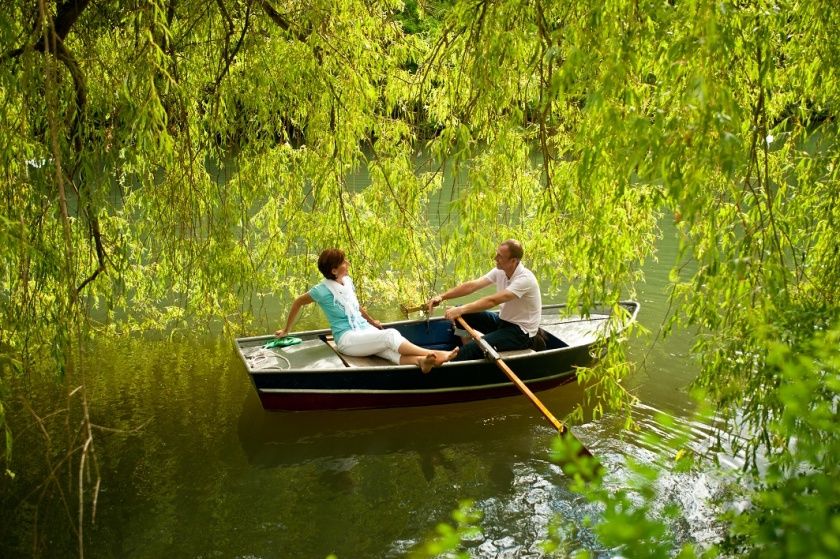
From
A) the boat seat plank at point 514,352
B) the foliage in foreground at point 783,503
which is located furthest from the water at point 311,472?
the foliage in foreground at point 783,503

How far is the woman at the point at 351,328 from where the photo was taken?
6.64m

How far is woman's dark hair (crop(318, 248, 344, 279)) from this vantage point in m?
6.42

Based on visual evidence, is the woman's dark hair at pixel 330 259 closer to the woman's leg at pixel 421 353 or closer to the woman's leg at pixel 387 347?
the woman's leg at pixel 387 347

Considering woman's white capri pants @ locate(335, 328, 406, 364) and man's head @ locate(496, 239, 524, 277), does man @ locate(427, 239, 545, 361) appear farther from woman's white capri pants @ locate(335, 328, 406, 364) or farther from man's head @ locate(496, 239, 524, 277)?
woman's white capri pants @ locate(335, 328, 406, 364)

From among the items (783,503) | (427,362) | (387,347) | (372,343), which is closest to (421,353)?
(427,362)

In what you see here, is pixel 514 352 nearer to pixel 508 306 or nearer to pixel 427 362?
pixel 508 306

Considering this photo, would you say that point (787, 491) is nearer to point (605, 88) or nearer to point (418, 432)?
point (605, 88)

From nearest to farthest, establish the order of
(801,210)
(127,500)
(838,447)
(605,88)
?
(838,447) → (605,88) → (801,210) → (127,500)

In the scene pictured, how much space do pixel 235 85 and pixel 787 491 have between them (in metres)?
4.88

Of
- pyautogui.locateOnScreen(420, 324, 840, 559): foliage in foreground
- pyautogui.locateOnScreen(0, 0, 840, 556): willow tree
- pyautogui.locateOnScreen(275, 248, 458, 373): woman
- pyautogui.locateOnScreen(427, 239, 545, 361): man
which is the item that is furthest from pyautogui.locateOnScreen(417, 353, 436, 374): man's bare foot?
pyautogui.locateOnScreen(420, 324, 840, 559): foliage in foreground

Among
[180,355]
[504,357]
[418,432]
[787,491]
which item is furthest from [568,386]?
[787,491]

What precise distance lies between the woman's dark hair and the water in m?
1.38

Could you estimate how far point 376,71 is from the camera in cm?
623

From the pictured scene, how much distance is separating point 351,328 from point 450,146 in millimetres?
2327
